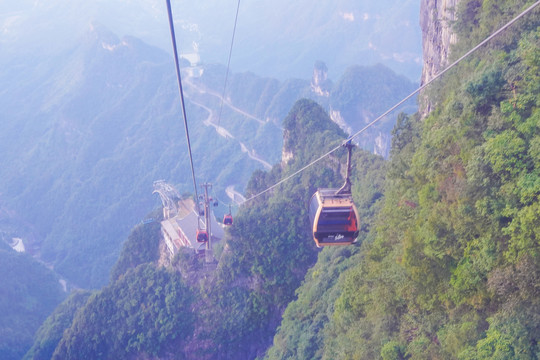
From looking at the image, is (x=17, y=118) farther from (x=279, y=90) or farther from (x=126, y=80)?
(x=279, y=90)

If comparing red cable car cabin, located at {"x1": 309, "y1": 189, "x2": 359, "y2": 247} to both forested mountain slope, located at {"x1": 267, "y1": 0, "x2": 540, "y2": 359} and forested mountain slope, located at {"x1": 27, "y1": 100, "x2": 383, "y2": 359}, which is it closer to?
forested mountain slope, located at {"x1": 267, "y1": 0, "x2": 540, "y2": 359}

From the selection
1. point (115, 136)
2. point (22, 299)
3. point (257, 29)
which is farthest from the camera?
point (257, 29)

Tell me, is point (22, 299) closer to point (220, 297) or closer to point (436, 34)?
point (220, 297)

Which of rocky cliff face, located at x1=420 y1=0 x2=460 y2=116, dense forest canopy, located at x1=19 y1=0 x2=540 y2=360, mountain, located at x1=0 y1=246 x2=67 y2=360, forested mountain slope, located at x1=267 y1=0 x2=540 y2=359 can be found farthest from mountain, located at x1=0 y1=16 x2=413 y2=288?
forested mountain slope, located at x1=267 y1=0 x2=540 y2=359

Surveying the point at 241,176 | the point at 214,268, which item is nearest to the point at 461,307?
the point at 214,268

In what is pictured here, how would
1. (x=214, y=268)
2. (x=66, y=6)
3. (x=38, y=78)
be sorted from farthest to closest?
1. (x=66, y=6)
2. (x=38, y=78)
3. (x=214, y=268)

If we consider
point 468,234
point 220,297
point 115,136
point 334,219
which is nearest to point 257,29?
point 115,136

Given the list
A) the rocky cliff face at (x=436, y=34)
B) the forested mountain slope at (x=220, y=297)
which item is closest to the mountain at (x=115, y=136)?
the forested mountain slope at (x=220, y=297)
